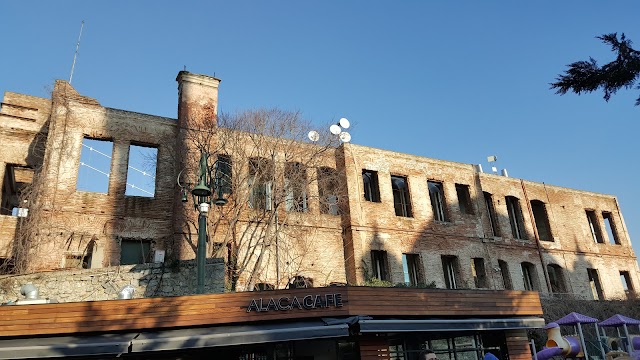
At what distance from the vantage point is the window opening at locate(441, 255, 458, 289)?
23422mm

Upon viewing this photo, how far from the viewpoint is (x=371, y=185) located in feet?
78.6

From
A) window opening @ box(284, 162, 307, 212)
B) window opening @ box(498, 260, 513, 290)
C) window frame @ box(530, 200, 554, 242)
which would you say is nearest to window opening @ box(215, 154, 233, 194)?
window opening @ box(284, 162, 307, 212)

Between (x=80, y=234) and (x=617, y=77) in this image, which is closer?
(x=617, y=77)

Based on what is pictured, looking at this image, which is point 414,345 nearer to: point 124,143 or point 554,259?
point 124,143

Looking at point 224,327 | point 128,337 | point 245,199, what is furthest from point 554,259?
point 128,337

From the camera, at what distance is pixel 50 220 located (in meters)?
→ 16.8

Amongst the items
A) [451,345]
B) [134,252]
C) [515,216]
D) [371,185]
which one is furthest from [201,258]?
[515,216]

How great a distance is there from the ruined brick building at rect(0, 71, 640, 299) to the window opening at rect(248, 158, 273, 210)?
3.2 inches

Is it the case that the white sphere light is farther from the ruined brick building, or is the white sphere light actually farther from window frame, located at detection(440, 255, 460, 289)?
window frame, located at detection(440, 255, 460, 289)

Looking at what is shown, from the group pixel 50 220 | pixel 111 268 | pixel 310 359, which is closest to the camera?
pixel 310 359

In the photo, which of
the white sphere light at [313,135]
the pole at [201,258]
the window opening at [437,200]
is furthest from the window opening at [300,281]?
the pole at [201,258]

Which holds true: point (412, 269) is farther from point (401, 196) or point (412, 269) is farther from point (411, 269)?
point (401, 196)

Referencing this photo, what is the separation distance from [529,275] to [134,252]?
781 inches

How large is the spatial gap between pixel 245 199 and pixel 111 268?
5.58 metres
